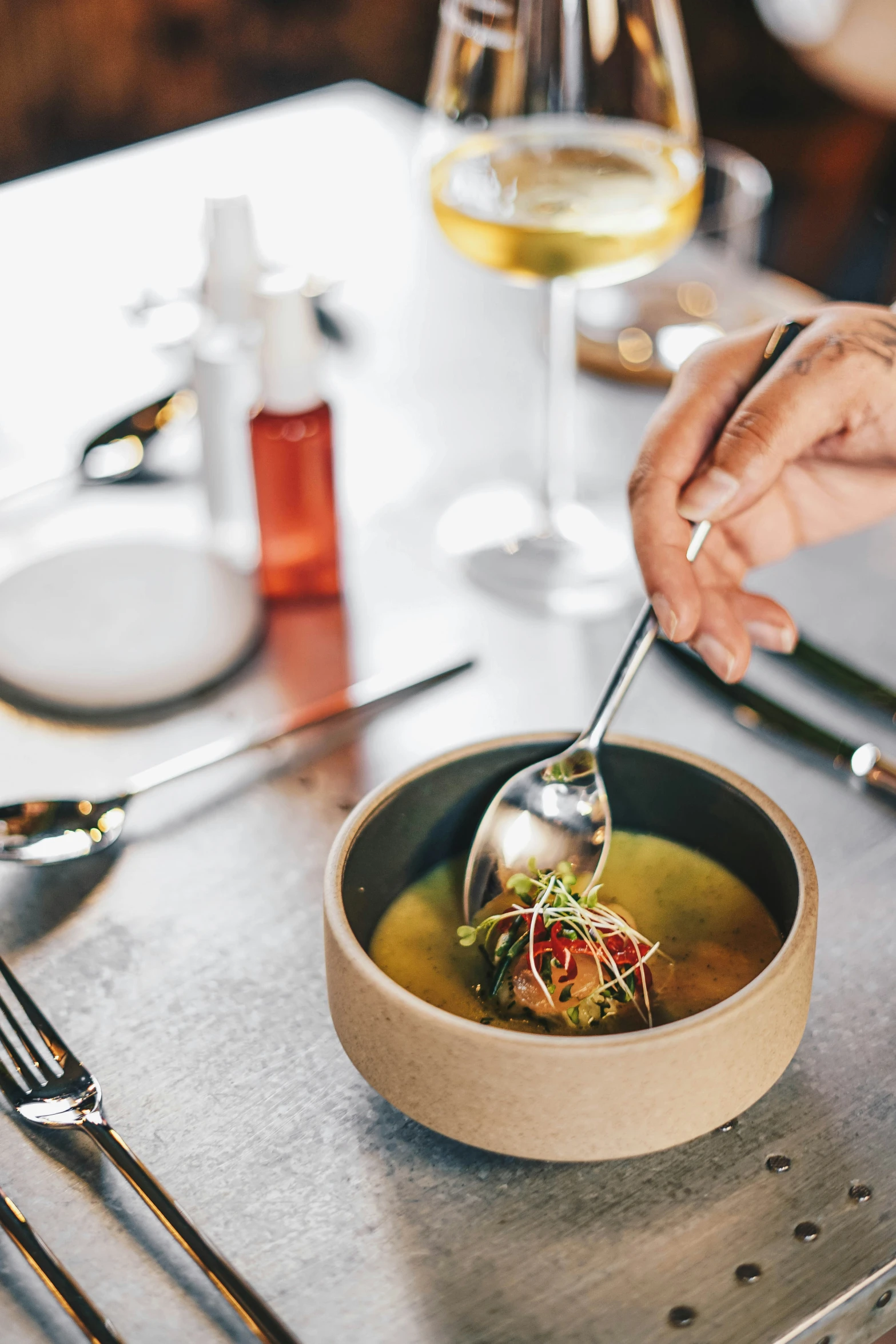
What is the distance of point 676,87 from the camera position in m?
0.99

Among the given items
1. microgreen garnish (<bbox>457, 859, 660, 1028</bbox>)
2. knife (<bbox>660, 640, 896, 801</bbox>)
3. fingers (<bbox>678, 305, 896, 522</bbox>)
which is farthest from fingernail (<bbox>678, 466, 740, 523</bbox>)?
microgreen garnish (<bbox>457, 859, 660, 1028</bbox>)

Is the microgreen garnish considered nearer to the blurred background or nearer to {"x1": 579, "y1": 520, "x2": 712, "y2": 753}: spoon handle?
{"x1": 579, "y1": 520, "x2": 712, "y2": 753}: spoon handle

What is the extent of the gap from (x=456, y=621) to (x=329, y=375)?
341 millimetres

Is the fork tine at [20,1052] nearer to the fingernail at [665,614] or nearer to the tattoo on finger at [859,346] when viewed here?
the fingernail at [665,614]

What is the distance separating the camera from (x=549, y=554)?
1.05 m

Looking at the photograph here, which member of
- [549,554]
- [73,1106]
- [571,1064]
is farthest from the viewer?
[549,554]

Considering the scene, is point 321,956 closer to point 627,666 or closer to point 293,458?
point 627,666

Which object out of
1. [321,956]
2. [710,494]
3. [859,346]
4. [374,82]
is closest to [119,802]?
[321,956]

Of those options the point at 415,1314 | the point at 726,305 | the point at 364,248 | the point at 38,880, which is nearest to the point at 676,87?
the point at 726,305

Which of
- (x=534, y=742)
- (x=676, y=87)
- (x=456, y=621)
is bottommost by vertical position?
(x=456, y=621)

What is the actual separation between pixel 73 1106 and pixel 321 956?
14cm

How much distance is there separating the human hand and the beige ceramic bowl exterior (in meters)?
0.24

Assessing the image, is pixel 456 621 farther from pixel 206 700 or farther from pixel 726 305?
pixel 726 305

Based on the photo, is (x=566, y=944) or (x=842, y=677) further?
(x=842, y=677)
